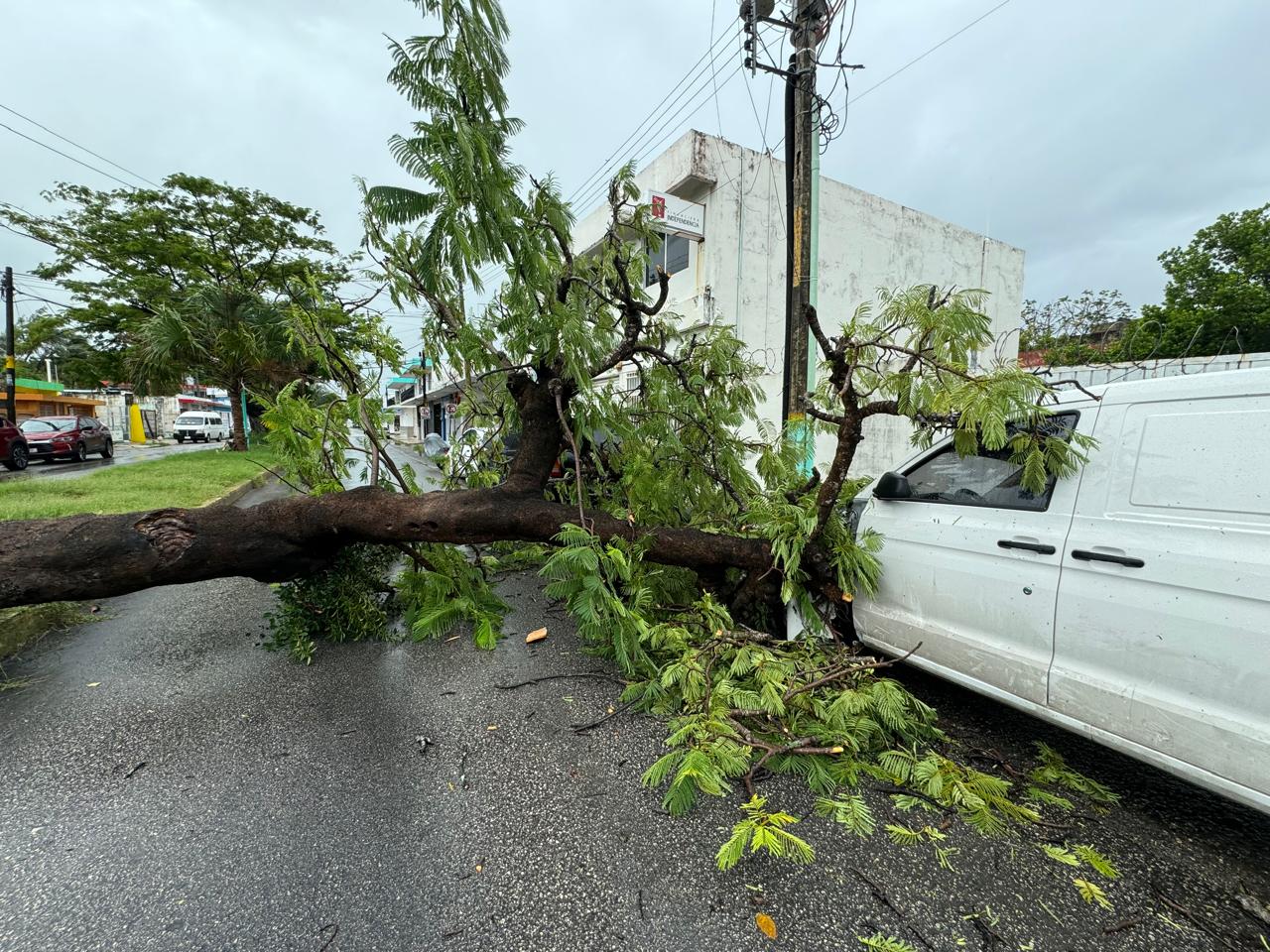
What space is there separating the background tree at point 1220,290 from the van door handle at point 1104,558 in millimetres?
22951

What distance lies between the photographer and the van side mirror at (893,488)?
9.61ft

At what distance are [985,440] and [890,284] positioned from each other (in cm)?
1216

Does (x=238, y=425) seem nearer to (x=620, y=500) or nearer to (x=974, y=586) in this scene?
(x=620, y=500)

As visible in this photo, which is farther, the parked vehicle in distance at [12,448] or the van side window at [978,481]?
the parked vehicle in distance at [12,448]


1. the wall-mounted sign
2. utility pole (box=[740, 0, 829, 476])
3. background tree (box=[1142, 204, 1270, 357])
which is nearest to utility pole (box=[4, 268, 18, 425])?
the wall-mounted sign

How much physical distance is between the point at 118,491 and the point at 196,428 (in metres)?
31.8

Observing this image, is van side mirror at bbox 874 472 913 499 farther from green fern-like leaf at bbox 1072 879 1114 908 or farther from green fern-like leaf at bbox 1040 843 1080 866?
green fern-like leaf at bbox 1072 879 1114 908

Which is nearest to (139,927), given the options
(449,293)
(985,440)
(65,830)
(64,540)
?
(65,830)

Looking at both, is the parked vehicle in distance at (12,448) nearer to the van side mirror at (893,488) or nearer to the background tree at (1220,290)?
the van side mirror at (893,488)

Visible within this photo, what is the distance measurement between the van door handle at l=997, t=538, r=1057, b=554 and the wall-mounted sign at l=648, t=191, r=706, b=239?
27.0 feet

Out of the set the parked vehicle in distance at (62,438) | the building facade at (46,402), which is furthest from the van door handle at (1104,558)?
the building facade at (46,402)

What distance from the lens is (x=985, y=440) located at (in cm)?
229

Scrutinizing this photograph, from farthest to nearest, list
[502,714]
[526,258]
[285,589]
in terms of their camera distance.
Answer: [285,589], [526,258], [502,714]

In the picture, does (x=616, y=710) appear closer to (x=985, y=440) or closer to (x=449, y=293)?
(x=985, y=440)
